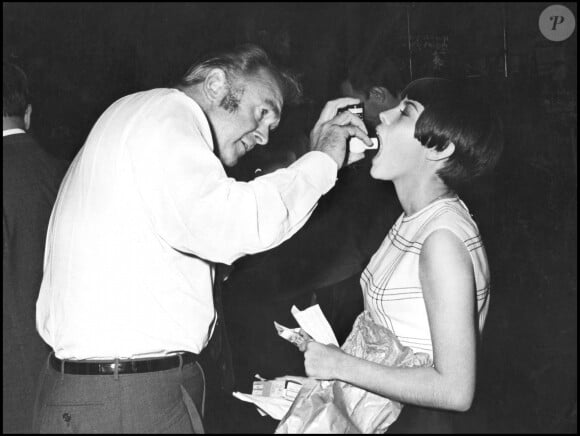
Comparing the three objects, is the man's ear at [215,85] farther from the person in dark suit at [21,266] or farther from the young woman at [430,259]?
the person in dark suit at [21,266]

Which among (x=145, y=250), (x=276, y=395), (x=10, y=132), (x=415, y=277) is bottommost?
(x=276, y=395)

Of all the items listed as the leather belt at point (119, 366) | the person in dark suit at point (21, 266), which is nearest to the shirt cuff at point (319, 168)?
the leather belt at point (119, 366)

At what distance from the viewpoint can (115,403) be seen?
1.35 m

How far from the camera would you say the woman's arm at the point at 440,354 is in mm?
1267

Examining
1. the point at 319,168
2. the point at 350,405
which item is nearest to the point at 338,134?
the point at 319,168

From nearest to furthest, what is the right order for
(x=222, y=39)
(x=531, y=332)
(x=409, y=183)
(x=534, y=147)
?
(x=409, y=183)
(x=222, y=39)
(x=534, y=147)
(x=531, y=332)

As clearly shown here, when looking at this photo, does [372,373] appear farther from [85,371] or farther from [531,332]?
[531,332]

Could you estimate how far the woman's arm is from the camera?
127cm

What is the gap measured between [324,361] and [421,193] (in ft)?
1.46

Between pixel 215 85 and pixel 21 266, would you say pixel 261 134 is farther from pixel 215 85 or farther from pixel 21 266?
pixel 21 266

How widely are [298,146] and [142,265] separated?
4.40 ft

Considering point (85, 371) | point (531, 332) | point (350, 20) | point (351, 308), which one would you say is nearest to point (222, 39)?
point (350, 20)

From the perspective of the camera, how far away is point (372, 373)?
1.33 meters

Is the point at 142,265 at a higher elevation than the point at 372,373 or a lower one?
higher
